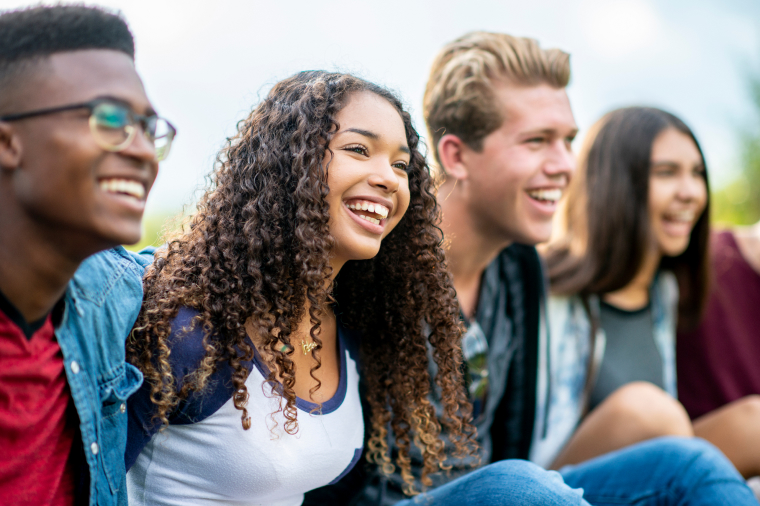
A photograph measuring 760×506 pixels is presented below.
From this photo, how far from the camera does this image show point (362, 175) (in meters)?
1.75

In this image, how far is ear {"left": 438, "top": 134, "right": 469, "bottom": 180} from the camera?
9.27ft

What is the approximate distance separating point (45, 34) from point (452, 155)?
6.23 ft

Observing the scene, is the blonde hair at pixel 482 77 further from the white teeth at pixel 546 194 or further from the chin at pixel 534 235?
the chin at pixel 534 235

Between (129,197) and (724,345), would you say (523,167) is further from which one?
(129,197)

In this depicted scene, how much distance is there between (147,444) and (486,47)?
208 centimetres

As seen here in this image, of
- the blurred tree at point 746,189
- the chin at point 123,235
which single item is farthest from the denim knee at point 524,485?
the blurred tree at point 746,189

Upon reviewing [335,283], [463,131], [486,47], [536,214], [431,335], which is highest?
[486,47]

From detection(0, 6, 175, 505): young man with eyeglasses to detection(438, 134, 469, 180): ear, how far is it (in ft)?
5.54

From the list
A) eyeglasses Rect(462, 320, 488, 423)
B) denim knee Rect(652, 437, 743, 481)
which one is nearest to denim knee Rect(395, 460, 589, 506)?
denim knee Rect(652, 437, 743, 481)

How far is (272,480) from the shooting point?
1.67 metres

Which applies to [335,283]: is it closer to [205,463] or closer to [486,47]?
[205,463]

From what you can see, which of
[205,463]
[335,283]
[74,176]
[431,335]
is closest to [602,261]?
[431,335]

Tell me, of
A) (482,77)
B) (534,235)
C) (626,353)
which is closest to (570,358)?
(626,353)

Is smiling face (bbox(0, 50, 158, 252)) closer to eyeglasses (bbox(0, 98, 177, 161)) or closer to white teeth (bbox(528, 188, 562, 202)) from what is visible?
eyeglasses (bbox(0, 98, 177, 161))
